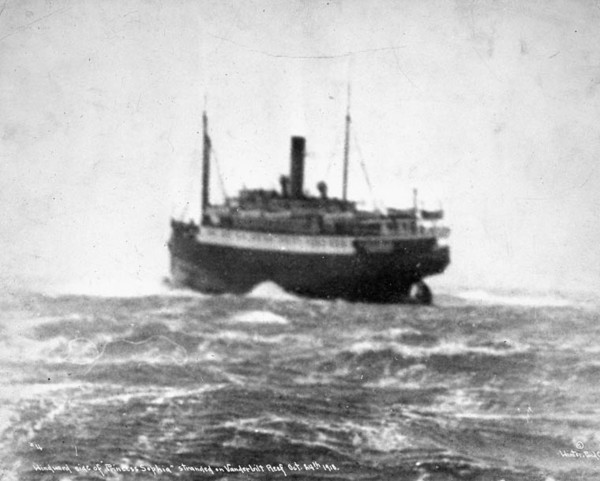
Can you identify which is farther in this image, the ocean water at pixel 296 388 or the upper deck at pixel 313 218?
the upper deck at pixel 313 218

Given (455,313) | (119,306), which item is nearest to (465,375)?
(455,313)

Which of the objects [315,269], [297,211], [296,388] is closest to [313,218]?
[297,211]

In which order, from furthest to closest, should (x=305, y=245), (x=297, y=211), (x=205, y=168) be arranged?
(x=305, y=245)
(x=297, y=211)
(x=205, y=168)

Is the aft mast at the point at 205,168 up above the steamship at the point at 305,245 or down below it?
above

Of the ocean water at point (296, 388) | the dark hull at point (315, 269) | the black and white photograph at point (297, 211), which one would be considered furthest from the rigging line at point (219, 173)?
the ocean water at point (296, 388)

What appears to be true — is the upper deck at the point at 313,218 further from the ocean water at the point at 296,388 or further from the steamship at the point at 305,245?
the ocean water at the point at 296,388

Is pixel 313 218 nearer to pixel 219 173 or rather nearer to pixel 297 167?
pixel 297 167

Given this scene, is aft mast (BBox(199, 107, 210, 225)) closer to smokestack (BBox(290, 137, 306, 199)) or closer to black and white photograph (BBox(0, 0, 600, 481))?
black and white photograph (BBox(0, 0, 600, 481))
